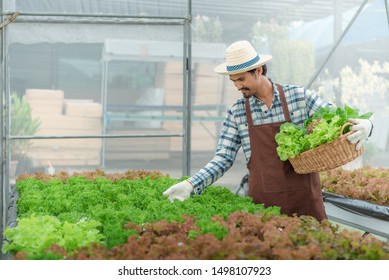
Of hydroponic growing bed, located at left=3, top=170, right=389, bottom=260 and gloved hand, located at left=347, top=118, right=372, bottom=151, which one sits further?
gloved hand, located at left=347, top=118, right=372, bottom=151

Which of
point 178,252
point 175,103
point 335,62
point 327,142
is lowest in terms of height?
point 178,252

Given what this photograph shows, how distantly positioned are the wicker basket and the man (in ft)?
1.03

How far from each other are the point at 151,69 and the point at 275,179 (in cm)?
305

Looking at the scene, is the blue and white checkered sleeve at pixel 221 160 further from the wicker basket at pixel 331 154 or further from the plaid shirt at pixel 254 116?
the wicker basket at pixel 331 154

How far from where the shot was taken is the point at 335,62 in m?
7.46

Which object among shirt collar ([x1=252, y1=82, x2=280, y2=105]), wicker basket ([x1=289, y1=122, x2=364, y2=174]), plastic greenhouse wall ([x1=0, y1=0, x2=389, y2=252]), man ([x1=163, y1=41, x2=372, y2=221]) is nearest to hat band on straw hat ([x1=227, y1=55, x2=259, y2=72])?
man ([x1=163, y1=41, x2=372, y2=221])

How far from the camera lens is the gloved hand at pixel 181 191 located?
3814 mm

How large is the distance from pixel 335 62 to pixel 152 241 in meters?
5.30

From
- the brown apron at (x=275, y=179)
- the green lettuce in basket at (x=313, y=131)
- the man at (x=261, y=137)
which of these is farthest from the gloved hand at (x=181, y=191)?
the green lettuce in basket at (x=313, y=131)

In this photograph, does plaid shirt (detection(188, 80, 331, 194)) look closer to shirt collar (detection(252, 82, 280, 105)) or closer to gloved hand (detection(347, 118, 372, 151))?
shirt collar (detection(252, 82, 280, 105))

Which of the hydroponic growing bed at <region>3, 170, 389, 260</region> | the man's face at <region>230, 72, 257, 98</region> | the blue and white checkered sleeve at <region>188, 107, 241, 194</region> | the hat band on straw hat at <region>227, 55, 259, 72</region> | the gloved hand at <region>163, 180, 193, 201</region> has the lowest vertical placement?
the hydroponic growing bed at <region>3, 170, 389, 260</region>

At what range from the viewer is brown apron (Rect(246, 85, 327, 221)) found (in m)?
3.92

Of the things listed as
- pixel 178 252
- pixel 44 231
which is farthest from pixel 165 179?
pixel 178 252

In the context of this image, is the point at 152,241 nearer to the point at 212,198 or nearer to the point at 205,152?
the point at 212,198
